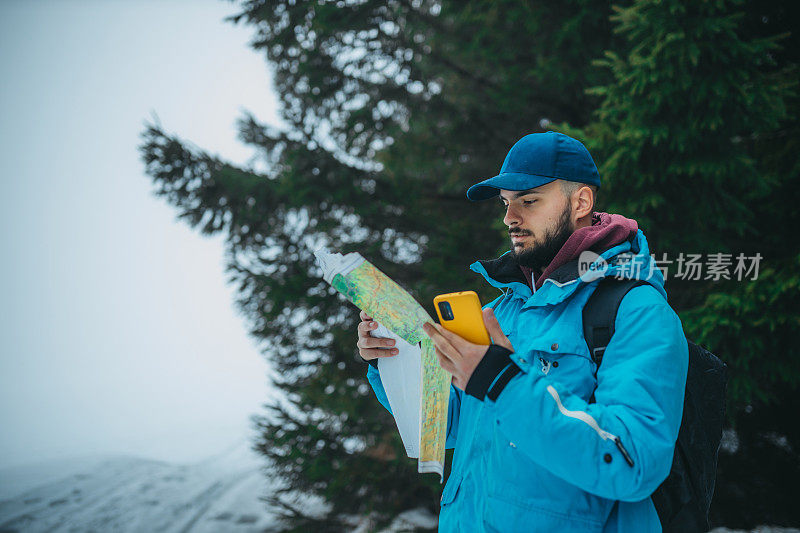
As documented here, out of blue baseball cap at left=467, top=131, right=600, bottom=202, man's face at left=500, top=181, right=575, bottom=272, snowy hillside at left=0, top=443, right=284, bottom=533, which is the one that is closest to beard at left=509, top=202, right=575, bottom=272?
man's face at left=500, top=181, right=575, bottom=272

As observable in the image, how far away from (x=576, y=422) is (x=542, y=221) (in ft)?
2.62

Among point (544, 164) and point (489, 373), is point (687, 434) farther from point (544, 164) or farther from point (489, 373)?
point (544, 164)

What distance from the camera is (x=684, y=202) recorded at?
3.96 m

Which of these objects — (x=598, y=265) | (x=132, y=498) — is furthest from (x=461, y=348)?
(x=132, y=498)

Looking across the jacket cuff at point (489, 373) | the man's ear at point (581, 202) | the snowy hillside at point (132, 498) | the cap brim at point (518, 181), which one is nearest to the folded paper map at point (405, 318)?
the jacket cuff at point (489, 373)

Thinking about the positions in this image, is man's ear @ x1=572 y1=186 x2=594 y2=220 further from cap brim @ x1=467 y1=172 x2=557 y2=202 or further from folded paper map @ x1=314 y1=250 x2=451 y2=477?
folded paper map @ x1=314 y1=250 x2=451 y2=477

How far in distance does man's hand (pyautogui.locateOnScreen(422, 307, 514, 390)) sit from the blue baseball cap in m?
0.61

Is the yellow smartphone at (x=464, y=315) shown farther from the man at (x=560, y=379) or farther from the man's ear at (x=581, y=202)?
the man's ear at (x=581, y=202)

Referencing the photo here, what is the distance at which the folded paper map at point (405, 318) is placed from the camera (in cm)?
144

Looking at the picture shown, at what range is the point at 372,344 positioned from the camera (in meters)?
1.78

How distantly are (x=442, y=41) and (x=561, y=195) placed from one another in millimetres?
5863

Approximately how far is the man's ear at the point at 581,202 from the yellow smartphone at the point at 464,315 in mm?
710

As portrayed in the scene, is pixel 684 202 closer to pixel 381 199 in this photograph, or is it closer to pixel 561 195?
pixel 561 195

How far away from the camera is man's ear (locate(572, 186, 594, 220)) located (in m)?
1.68
